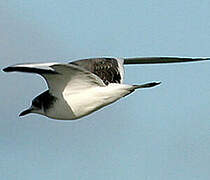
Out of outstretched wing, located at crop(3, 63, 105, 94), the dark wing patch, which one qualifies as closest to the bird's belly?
outstretched wing, located at crop(3, 63, 105, 94)

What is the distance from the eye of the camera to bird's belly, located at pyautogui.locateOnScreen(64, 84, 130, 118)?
64.6 feet

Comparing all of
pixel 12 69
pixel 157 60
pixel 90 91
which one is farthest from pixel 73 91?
pixel 157 60

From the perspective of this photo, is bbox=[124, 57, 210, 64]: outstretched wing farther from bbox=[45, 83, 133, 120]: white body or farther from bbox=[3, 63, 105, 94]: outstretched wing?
bbox=[3, 63, 105, 94]: outstretched wing

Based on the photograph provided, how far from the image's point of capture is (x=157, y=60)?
23203 millimetres

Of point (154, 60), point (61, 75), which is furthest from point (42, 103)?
point (154, 60)

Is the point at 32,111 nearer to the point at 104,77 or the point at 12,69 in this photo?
the point at 104,77

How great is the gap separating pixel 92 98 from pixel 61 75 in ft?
3.03

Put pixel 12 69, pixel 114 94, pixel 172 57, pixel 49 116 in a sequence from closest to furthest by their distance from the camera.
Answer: pixel 12 69 < pixel 114 94 < pixel 49 116 < pixel 172 57

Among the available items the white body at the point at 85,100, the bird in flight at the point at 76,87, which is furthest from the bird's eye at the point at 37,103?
the white body at the point at 85,100

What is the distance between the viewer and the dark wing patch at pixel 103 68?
843 inches

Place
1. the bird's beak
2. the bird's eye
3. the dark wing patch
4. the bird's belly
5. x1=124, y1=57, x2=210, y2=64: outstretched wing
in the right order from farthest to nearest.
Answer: x1=124, y1=57, x2=210, y2=64: outstretched wing < the bird's beak < the bird's eye < the dark wing patch < the bird's belly

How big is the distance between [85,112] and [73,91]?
590mm

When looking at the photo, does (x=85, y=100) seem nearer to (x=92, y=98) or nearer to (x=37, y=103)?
(x=92, y=98)

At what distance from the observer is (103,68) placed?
2183 cm
